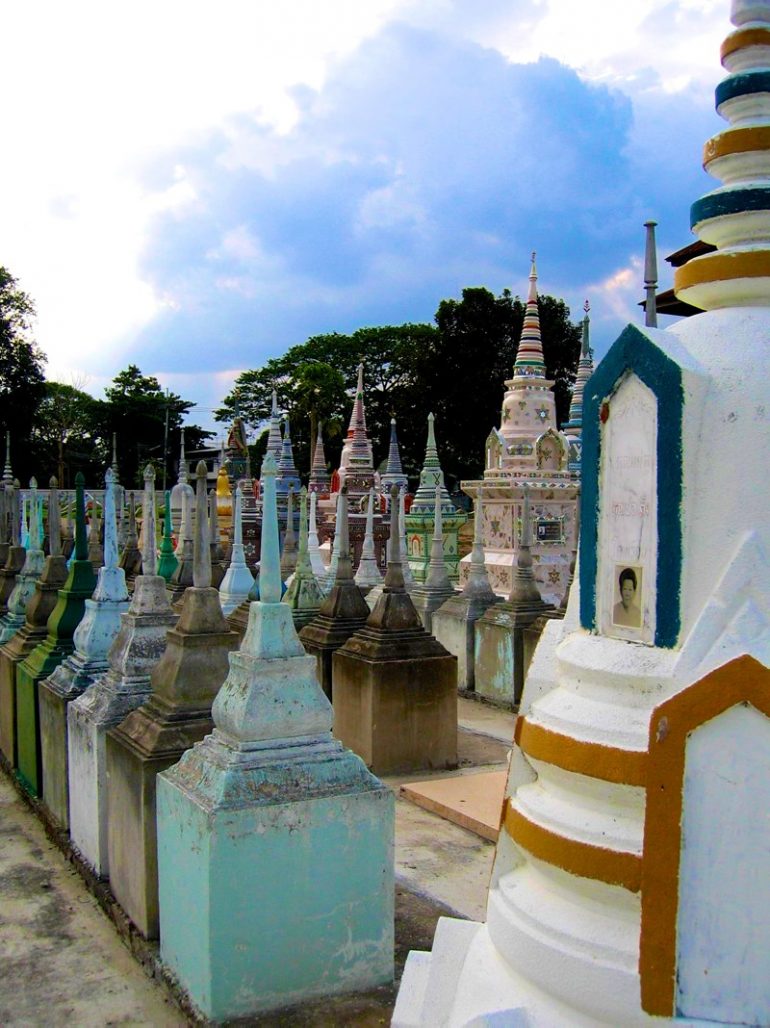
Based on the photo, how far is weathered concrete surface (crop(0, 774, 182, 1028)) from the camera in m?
4.08

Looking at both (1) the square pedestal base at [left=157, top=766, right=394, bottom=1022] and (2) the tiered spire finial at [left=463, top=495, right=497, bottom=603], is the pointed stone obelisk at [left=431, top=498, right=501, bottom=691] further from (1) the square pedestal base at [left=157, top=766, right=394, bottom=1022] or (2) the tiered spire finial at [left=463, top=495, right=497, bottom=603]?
(1) the square pedestal base at [left=157, top=766, right=394, bottom=1022]

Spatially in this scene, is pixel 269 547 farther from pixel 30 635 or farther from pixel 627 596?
pixel 30 635

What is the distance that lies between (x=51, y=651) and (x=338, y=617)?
9.14 feet

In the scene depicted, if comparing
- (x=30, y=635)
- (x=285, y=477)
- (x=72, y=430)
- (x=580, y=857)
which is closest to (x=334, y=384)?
(x=72, y=430)

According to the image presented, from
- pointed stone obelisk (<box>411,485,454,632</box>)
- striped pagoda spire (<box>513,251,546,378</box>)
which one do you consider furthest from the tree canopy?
pointed stone obelisk (<box>411,485,454,632</box>)

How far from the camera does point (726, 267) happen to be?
2762 millimetres

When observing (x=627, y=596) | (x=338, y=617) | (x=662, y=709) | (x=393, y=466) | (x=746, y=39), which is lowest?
(x=338, y=617)

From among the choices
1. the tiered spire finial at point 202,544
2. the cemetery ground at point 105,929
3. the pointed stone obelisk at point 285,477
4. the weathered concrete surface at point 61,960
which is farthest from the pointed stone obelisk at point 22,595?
the pointed stone obelisk at point 285,477

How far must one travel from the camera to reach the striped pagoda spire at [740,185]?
9.02 ft

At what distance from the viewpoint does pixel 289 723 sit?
12.4 feet

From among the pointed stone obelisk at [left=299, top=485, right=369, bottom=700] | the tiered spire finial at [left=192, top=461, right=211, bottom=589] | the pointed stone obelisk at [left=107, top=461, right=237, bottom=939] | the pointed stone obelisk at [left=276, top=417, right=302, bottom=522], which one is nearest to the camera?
the pointed stone obelisk at [left=107, top=461, right=237, bottom=939]

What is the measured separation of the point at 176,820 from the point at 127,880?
0.98 metres

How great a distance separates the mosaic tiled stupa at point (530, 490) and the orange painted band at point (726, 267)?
A: 44.7ft

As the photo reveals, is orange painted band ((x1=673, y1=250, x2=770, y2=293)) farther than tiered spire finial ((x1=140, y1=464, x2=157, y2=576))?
No
